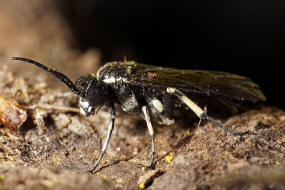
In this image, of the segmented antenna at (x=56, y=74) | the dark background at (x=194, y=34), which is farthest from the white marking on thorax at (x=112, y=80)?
the dark background at (x=194, y=34)

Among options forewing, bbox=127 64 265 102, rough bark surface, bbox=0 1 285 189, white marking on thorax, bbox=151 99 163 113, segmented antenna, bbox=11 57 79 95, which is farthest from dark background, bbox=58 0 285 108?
segmented antenna, bbox=11 57 79 95

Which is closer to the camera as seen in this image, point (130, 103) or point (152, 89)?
point (130, 103)

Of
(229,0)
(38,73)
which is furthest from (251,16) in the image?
(38,73)

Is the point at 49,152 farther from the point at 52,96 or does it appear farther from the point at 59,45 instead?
the point at 59,45

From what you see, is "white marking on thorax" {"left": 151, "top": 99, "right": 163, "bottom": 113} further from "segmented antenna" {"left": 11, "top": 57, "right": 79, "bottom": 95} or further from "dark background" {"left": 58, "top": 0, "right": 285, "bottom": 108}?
"dark background" {"left": 58, "top": 0, "right": 285, "bottom": 108}

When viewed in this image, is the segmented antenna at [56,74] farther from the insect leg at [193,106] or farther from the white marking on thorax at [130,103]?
the insect leg at [193,106]

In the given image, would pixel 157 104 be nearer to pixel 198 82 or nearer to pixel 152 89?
pixel 152 89

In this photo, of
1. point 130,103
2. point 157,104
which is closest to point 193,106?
point 157,104

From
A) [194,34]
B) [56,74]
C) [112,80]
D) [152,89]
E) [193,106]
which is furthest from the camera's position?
[194,34]
